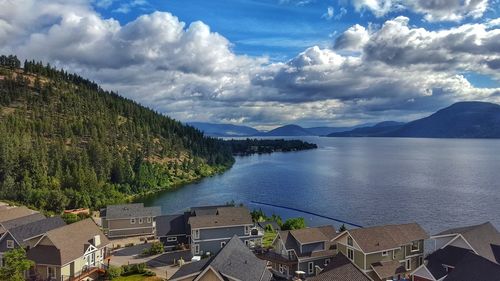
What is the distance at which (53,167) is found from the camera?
101625 mm

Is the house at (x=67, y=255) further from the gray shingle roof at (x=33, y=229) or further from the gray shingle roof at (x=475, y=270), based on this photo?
the gray shingle roof at (x=475, y=270)

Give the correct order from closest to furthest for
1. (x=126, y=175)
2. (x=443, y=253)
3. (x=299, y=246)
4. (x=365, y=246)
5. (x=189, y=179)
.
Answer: (x=443, y=253)
(x=365, y=246)
(x=299, y=246)
(x=126, y=175)
(x=189, y=179)

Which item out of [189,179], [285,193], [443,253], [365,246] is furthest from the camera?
[189,179]

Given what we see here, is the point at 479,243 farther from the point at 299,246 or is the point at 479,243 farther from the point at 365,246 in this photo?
the point at 299,246

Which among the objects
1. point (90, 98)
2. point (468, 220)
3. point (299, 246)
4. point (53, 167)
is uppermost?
point (90, 98)

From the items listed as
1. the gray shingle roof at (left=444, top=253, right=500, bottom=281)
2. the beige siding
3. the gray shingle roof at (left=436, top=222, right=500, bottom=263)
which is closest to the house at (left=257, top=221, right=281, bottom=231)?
the beige siding

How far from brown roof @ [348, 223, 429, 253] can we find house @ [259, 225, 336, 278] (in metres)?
4.27

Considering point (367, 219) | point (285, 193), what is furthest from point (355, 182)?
point (367, 219)

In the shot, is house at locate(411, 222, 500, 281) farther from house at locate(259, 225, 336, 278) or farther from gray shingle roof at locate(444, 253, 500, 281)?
house at locate(259, 225, 336, 278)

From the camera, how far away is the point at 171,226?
174ft

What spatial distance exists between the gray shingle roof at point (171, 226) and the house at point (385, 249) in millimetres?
21421

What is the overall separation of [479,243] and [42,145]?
10478 centimetres

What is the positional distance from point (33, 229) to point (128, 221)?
18467 millimetres

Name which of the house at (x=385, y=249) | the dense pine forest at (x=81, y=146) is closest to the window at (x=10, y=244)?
the house at (x=385, y=249)
